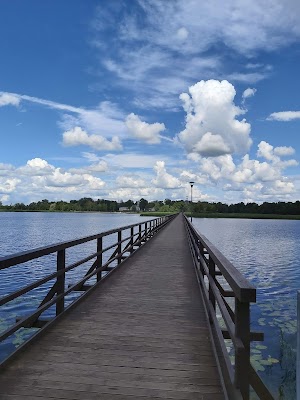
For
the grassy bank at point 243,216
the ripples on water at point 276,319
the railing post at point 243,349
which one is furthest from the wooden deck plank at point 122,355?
the grassy bank at point 243,216

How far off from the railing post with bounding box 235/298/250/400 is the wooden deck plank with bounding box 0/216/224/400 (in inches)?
26.2

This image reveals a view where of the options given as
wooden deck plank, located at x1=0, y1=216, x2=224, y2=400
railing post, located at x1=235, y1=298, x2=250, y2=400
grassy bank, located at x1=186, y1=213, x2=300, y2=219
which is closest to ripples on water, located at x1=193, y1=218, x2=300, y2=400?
wooden deck plank, located at x1=0, y1=216, x2=224, y2=400

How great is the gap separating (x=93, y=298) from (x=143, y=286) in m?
1.57

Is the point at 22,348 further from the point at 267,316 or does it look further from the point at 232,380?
the point at 267,316

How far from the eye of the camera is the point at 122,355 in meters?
4.33

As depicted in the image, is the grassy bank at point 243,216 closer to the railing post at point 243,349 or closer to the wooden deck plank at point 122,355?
the wooden deck plank at point 122,355

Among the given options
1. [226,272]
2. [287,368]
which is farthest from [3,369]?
[287,368]

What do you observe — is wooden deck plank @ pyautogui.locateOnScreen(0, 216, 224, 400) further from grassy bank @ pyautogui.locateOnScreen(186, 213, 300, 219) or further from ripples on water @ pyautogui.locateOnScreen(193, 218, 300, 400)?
grassy bank @ pyautogui.locateOnScreen(186, 213, 300, 219)

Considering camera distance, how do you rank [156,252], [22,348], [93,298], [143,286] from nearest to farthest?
[22,348] → [93,298] → [143,286] → [156,252]

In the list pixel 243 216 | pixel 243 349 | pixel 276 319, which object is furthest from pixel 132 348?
pixel 243 216

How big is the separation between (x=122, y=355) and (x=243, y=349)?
198 centimetres

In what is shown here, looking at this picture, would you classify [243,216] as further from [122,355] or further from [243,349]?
[243,349]

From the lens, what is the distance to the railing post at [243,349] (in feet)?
9.18

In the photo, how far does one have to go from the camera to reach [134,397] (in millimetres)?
3387
